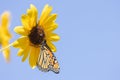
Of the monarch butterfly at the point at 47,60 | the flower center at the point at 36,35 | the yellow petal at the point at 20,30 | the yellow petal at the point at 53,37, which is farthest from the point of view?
the yellow petal at the point at 53,37

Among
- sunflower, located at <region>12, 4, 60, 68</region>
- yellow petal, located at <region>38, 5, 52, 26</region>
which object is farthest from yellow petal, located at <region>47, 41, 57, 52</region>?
yellow petal, located at <region>38, 5, 52, 26</region>

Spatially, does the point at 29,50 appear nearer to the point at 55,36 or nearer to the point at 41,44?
the point at 41,44

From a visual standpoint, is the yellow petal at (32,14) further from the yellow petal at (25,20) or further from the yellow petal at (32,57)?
the yellow petal at (32,57)

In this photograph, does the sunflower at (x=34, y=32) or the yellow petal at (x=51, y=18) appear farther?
the yellow petal at (x=51, y=18)

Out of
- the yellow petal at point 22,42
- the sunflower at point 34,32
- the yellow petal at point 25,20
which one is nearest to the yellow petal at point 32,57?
the sunflower at point 34,32

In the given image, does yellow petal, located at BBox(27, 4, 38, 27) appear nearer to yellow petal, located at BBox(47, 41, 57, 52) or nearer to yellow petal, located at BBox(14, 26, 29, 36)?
yellow petal, located at BBox(14, 26, 29, 36)

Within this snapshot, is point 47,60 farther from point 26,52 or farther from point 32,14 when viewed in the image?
point 32,14

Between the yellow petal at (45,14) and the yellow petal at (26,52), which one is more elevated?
the yellow petal at (45,14)

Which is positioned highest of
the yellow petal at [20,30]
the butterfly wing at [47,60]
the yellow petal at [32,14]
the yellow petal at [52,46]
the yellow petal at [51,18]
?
the yellow petal at [51,18]
